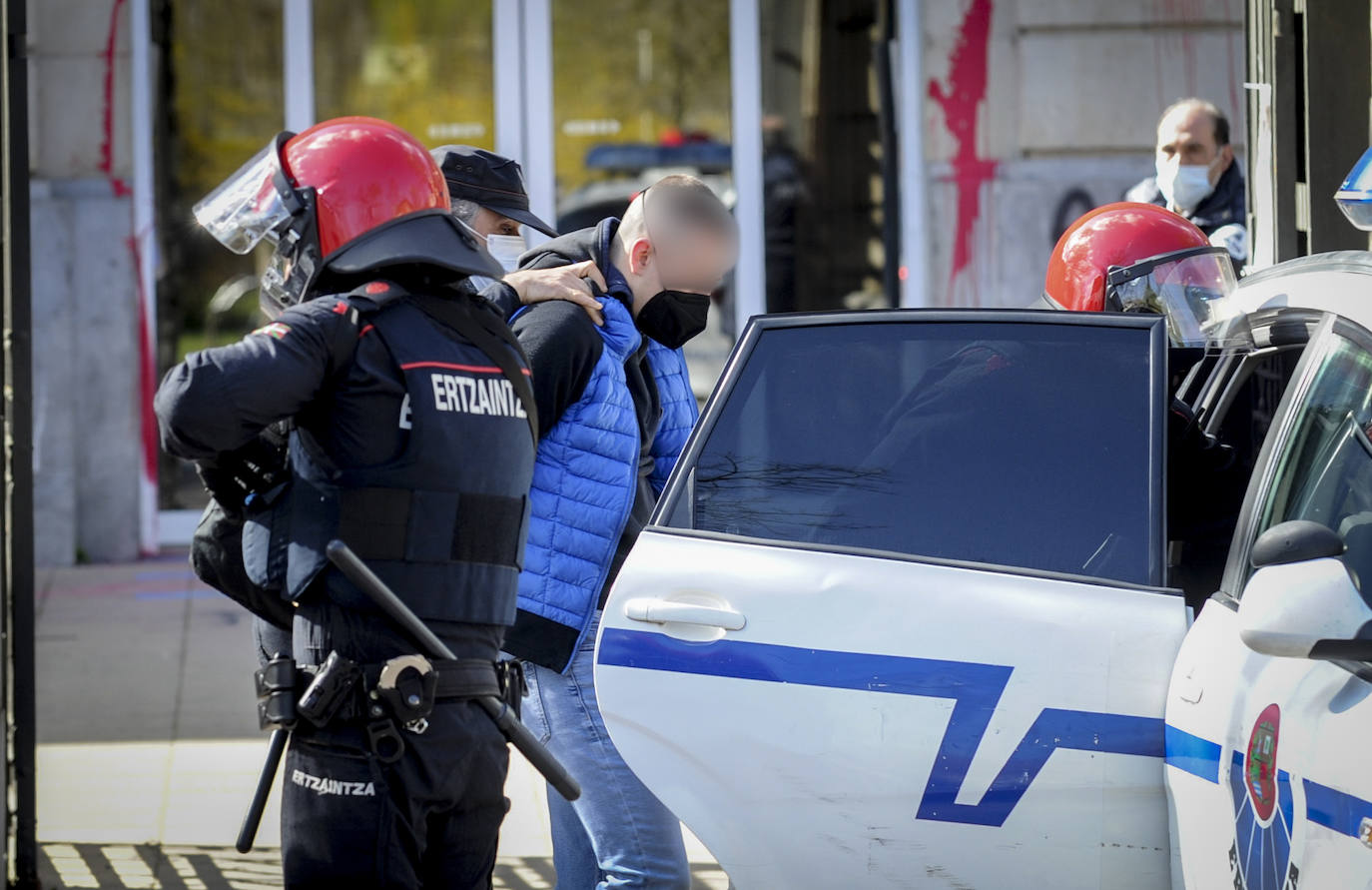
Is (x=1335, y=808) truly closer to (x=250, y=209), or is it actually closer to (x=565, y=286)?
(x=565, y=286)

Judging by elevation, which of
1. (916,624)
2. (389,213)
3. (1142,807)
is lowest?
(1142,807)

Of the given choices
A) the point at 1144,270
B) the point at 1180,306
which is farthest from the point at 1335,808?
the point at 1144,270

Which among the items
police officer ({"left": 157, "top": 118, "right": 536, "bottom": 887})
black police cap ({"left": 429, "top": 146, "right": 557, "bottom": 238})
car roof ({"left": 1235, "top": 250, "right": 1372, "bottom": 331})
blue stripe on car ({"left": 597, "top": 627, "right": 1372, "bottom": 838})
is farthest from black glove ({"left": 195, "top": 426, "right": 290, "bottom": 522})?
car roof ({"left": 1235, "top": 250, "right": 1372, "bottom": 331})

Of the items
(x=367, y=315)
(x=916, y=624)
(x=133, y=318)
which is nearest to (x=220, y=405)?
(x=367, y=315)

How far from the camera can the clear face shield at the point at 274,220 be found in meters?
2.81

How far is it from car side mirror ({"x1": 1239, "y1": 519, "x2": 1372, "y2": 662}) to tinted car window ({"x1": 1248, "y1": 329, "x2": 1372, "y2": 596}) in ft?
0.65

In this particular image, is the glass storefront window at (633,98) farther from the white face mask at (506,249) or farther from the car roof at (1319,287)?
the car roof at (1319,287)

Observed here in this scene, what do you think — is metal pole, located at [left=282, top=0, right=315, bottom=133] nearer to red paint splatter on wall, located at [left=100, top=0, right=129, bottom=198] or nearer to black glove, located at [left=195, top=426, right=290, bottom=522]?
red paint splatter on wall, located at [left=100, top=0, right=129, bottom=198]

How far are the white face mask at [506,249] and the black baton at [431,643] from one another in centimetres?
157

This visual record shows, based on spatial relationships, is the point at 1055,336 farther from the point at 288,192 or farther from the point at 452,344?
the point at 288,192

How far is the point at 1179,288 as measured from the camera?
409 cm

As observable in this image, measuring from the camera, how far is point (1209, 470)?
11.5ft

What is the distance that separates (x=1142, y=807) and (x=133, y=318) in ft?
24.3

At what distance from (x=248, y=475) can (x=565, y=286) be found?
0.83m
